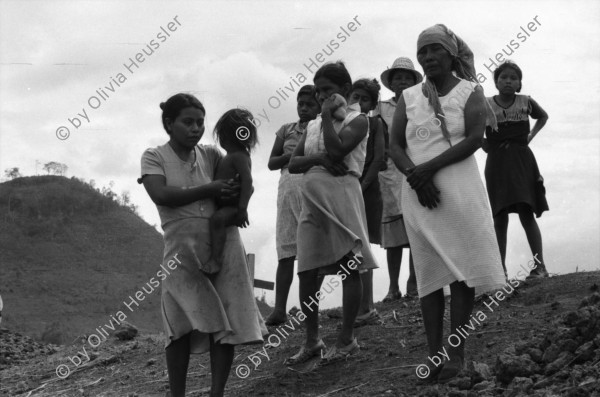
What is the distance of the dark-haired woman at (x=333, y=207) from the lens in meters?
5.71

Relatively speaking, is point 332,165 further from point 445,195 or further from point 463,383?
point 463,383

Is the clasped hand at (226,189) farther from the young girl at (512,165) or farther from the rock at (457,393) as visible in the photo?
the young girl at (512,165)

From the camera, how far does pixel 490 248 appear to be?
4.74m

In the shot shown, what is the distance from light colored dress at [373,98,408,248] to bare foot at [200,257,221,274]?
10.1ft

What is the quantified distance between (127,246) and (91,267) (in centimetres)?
231

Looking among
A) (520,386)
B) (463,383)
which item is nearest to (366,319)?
(463,383)

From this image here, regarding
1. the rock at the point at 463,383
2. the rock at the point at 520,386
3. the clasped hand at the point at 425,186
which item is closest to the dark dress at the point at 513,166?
the clasped hand at the point at 425,186

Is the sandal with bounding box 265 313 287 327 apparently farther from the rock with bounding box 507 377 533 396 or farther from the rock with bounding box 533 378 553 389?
the rock with bounding box 533 378 553 389

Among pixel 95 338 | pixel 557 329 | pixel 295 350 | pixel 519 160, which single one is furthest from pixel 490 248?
pixel 95 338

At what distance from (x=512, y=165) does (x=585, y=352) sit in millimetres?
3432

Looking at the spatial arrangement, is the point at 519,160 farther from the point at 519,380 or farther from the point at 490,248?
the point at 519,380

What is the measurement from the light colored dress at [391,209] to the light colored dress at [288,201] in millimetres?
862

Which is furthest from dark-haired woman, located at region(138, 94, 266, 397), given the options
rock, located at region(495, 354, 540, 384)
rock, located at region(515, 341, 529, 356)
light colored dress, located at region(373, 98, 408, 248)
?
light colored dress, located at region(373, 98, 408, 248)

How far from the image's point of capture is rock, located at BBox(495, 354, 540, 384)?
4.50 metres
